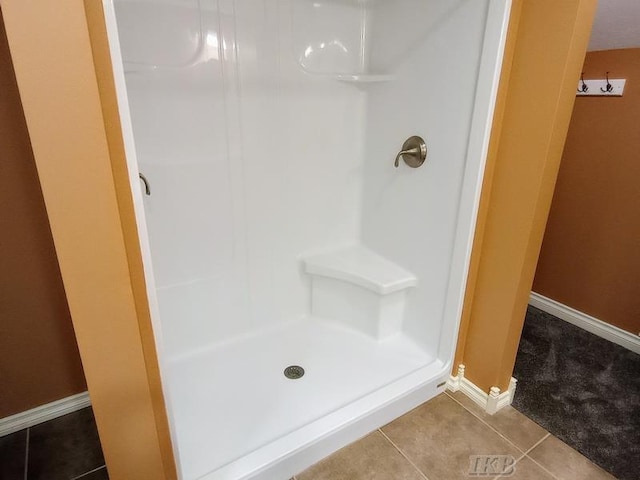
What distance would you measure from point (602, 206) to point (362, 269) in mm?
1362

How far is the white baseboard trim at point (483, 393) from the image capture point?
1607mm

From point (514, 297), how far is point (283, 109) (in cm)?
125

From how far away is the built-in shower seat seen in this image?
1852mm

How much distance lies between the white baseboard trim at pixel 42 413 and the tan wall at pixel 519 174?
166 centimetres

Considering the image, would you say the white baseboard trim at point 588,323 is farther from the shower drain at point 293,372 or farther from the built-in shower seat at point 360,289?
the shower drain at point 293,372

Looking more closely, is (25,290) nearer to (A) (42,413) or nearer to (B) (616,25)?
(A) (42,413)

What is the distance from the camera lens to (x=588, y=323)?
2217 millimetres

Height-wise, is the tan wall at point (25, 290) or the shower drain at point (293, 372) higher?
the tan wall at point (25, 290)

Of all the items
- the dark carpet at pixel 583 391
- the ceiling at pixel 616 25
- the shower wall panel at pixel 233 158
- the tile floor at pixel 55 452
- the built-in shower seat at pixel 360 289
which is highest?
the ceiling at pixel 616 25

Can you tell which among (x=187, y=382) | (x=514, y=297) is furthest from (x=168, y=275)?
(x=514, y=297)

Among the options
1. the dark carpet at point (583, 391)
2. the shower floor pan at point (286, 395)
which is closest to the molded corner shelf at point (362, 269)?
the shower floor pan at point (286, 395)

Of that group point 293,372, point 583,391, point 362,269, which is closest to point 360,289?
point 362,269

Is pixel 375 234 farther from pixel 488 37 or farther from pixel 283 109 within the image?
pixel 488 37

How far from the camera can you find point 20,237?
1.33m
